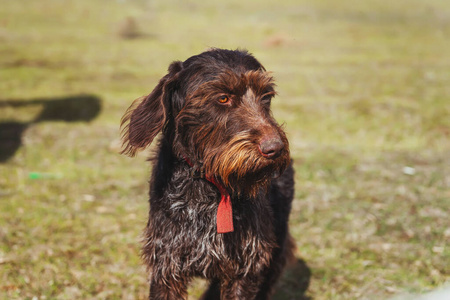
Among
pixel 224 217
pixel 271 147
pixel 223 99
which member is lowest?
pixel 224 217

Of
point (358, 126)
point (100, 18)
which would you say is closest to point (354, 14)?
point (100, 18)

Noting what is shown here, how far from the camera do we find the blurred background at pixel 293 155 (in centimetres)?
602

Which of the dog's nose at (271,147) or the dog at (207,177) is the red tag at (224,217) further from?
the dog's nose at (271,147)

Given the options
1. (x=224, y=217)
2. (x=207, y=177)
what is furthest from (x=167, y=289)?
(x=207, y=177)

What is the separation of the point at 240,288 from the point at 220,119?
4.32ft

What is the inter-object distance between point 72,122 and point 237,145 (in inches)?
382

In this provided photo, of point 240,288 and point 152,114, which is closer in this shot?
point 152,114

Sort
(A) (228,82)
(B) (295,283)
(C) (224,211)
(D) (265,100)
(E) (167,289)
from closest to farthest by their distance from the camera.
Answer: (A) (228,82) < (C) (224,211) < (D) (265,100) < (E) (167,289) < (B) (295,283)

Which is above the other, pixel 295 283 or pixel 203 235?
pixel 203 235

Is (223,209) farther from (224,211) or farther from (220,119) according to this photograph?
(220,119)

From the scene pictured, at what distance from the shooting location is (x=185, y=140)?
3791 millimetres

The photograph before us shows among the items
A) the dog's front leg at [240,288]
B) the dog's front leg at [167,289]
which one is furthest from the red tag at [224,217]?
the dog's front leg at [167,289]

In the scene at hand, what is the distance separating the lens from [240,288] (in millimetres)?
3943

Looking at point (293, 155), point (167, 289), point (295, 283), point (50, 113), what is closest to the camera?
point (167, 289)
